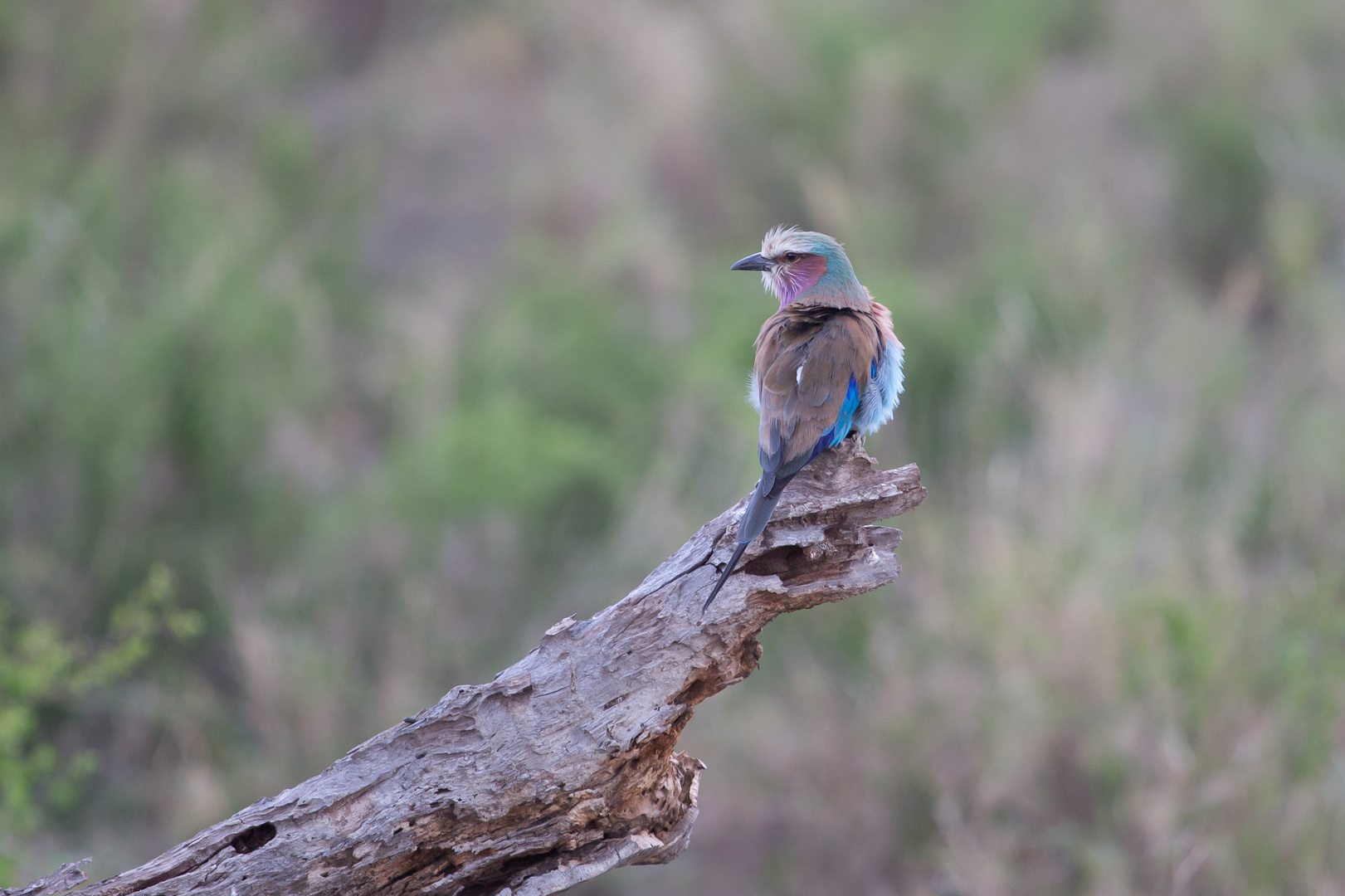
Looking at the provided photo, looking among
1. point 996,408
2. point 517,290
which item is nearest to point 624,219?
point 517,290

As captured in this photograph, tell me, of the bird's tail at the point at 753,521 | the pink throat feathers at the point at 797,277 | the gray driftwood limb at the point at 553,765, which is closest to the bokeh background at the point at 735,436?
the gray driftwood limb at the point at 553,765

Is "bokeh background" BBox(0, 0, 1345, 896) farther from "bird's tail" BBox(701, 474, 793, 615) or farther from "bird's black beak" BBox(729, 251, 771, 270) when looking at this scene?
"bird's tail" BBox(701, 474, 793, 615)

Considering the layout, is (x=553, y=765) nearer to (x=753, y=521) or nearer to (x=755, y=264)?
(x=753, y=521)

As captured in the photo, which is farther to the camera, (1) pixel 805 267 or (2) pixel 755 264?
(2) pixel 755 264

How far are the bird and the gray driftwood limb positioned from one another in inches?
3.9

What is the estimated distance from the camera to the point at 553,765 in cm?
232

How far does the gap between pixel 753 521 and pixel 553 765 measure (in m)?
0.62

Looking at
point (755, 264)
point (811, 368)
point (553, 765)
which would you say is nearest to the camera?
point (553, 765)

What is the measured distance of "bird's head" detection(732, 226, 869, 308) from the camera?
11.0 ft

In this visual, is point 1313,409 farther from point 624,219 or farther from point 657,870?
point 624,219

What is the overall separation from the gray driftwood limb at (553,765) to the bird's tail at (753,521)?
0.11 ft

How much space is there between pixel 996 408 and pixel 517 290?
10.6 ft

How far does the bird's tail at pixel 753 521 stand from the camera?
2.40 metres

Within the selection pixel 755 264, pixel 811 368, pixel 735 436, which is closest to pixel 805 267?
pixel 755 264
